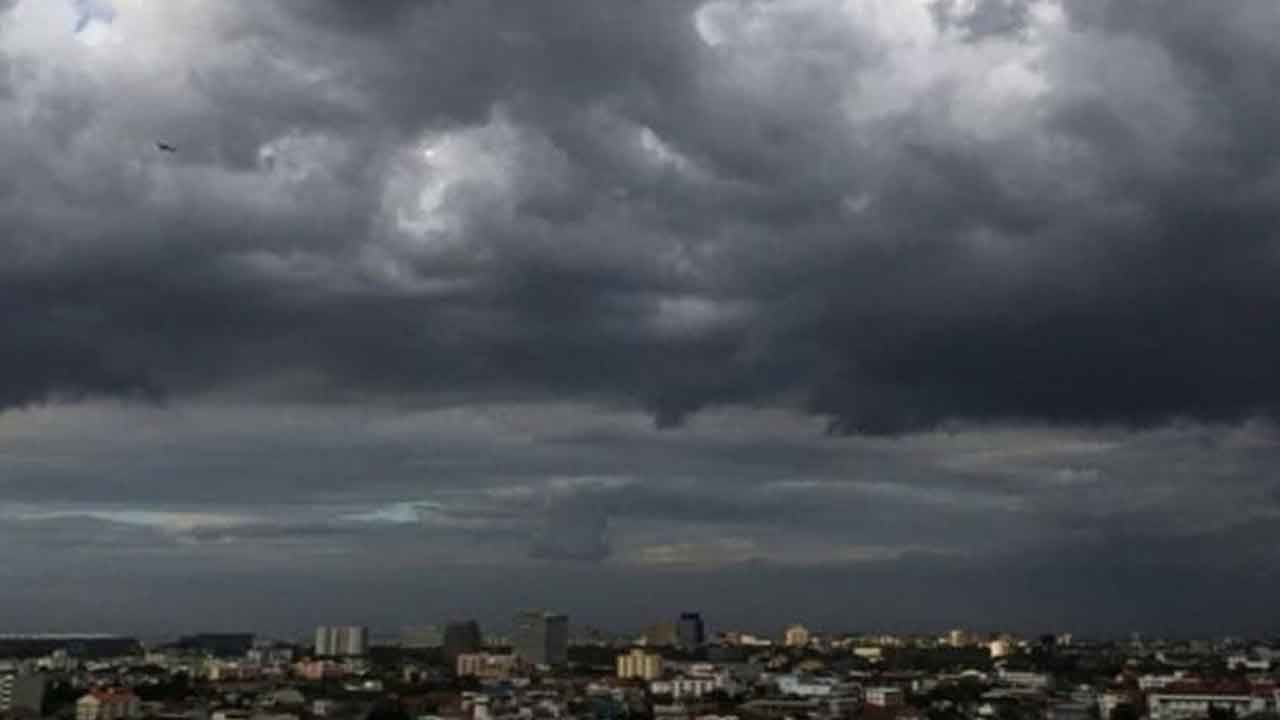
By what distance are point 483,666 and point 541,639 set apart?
56.3 feet

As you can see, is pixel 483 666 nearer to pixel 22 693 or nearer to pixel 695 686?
pixel 695 686

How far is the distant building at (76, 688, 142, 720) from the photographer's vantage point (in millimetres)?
84250

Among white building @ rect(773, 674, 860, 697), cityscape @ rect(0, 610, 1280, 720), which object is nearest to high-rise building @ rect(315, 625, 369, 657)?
cityscape @ rect(0, 610, 1280, 720)

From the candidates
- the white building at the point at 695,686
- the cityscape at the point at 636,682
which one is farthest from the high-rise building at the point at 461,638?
the white building at the point at 695,686

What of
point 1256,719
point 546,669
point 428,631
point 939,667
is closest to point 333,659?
point 546,669

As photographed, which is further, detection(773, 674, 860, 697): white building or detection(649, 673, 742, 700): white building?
detection(649, 673, 742, 700): white building

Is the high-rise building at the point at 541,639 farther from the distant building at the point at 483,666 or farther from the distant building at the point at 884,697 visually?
the distant building at the point at 884,697

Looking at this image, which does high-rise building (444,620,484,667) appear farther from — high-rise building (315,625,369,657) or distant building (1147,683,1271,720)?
distant building (1147,683,1271,720)

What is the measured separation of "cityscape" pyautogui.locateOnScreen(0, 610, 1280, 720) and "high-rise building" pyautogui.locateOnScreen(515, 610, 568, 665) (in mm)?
168

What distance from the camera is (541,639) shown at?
495ft

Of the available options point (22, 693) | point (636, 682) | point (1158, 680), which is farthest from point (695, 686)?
point (22, 693)

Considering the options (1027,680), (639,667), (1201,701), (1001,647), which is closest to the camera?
(1201,701)

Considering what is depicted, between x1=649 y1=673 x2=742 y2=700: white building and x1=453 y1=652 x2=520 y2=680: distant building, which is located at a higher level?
x1=453 y1=652 x2=520 y2=680: distant building

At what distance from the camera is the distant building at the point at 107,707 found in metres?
84.2
